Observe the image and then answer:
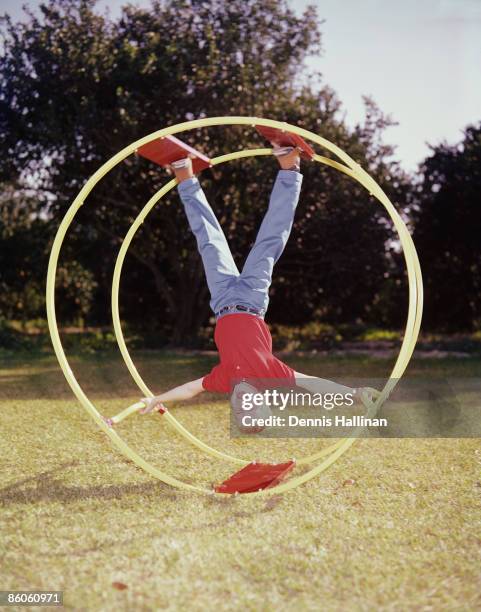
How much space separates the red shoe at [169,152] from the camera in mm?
4949

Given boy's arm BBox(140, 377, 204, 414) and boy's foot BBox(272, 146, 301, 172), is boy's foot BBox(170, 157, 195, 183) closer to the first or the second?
boy's foot BBox(272, 146, 301, 172)

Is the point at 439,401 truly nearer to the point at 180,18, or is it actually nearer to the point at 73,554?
the point at 73,554

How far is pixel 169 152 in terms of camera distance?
201 inches

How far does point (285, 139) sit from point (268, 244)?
0.72m

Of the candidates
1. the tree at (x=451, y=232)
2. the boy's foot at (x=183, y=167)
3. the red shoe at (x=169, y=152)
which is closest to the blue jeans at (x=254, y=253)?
the boy's foot at (x=183, y=167)

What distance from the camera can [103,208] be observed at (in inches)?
583

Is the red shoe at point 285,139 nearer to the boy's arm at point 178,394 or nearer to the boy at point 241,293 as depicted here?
the boy at point 241,293

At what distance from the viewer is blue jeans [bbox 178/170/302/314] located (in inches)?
194

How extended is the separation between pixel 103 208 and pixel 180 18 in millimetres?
4035

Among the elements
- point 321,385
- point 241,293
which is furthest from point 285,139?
point 321,385

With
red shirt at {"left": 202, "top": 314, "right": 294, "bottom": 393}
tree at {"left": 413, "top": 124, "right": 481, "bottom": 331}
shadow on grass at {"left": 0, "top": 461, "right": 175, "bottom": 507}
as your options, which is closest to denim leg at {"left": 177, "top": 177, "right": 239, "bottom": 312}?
red shirt at {"left": 202, "top": 314, "right": 294, "bottom": 393}

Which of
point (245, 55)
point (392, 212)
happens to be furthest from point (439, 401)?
point (245, 55)

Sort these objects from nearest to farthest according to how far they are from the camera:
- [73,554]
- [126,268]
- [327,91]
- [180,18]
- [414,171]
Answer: [73,554] < [180,18] < [327,91] < [414,171] < [126,268]

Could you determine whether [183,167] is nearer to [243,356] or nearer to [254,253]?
[254,253]
